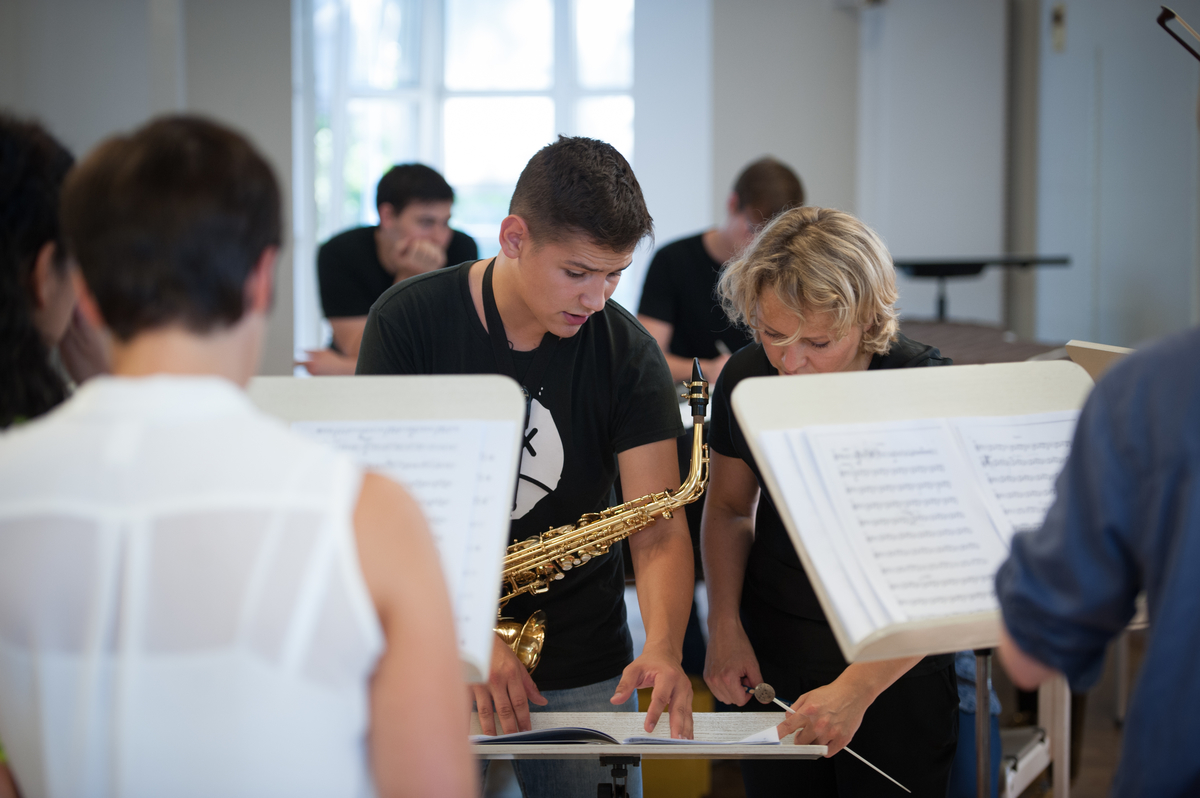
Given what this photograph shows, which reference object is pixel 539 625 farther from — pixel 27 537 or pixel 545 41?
pixel 545 41

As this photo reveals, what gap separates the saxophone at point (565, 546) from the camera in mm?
1635

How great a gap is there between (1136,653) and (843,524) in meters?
3.43

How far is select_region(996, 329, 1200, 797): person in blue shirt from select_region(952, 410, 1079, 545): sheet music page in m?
0.33

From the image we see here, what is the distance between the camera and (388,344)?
1.61m

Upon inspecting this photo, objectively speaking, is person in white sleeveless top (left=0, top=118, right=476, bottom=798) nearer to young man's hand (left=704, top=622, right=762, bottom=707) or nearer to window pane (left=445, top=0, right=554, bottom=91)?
young man's hand (left=704, top=622, right=762, bottom=707)

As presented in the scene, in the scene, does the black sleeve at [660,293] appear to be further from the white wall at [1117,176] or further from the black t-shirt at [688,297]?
the white wall at [1117,176]

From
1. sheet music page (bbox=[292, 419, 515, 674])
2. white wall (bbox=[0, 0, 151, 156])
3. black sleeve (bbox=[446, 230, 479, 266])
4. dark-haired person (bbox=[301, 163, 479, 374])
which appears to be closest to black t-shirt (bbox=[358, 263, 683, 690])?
sheet music page (bbox=[292, 419, 515, 674])

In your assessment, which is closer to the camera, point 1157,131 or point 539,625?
point 539,625

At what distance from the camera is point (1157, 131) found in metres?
4.23

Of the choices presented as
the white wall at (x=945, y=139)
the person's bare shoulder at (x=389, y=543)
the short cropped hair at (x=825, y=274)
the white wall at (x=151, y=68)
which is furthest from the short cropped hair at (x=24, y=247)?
the white wall at (x=945, y=139)

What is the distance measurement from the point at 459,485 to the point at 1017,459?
71 centimetres

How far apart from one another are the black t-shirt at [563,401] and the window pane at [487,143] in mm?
5933

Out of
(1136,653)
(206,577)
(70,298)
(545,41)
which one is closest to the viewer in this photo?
(206,577)

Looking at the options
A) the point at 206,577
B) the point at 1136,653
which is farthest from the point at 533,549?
the point at 1136,653
